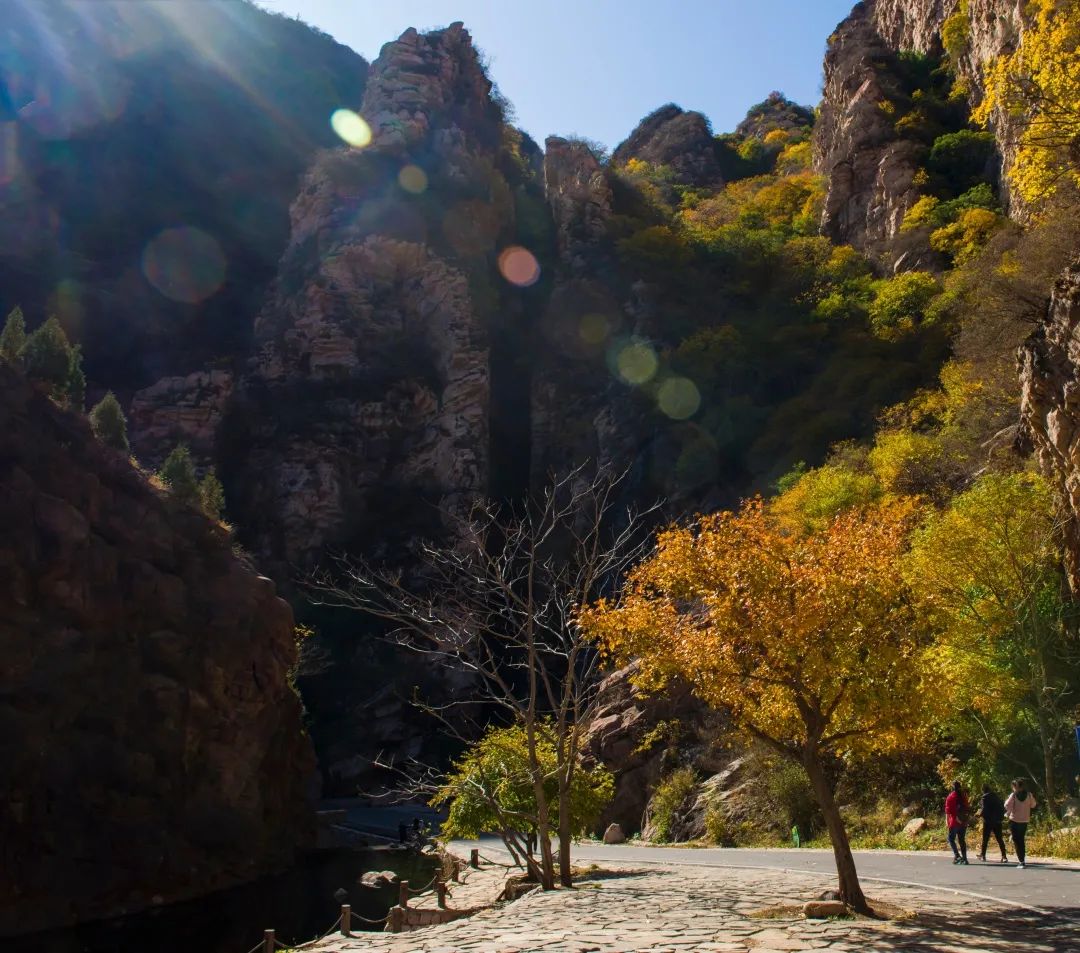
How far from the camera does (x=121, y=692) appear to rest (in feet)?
90.9

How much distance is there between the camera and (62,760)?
25516 millimetres

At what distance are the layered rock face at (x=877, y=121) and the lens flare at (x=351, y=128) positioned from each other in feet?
113

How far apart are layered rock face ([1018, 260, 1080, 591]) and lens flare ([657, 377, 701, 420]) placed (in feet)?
95.9

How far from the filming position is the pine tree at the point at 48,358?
34562 mm

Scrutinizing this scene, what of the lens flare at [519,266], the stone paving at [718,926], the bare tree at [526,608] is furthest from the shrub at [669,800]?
the lens flare at [519,266]

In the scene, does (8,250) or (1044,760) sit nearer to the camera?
(1044,760)

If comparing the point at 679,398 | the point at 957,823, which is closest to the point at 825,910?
the point at 957,823

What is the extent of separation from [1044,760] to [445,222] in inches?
1972

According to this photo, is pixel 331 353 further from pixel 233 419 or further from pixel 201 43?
pixel 201 43

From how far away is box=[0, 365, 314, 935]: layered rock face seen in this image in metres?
24.6

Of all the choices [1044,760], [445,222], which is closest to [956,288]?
[445,222]

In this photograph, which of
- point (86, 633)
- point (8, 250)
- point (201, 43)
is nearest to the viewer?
point (86, 633)

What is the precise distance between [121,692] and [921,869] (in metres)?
23.4

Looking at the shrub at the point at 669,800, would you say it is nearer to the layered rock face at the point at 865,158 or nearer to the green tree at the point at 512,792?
the green tree at the point at 512,792
